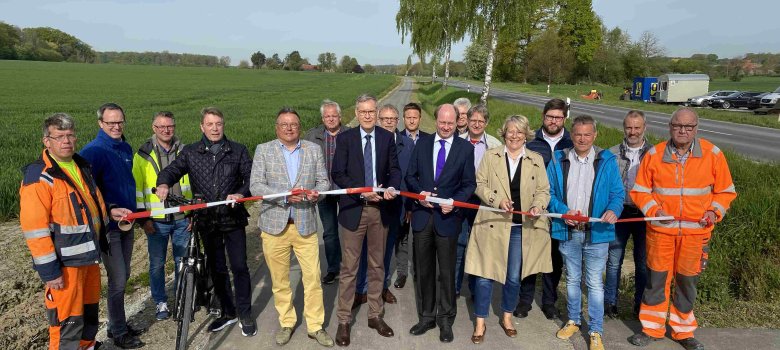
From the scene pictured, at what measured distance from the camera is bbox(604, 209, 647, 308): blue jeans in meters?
4.27

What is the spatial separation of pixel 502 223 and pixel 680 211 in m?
1.45

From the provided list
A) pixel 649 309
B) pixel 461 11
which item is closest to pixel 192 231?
pixel 649 309

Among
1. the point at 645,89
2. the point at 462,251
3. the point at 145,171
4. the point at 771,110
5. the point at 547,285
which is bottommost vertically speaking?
the point at 547,285

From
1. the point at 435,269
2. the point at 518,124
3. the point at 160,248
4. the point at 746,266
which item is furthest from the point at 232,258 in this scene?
the point at 746,266

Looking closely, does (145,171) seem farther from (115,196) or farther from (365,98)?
(365,98)

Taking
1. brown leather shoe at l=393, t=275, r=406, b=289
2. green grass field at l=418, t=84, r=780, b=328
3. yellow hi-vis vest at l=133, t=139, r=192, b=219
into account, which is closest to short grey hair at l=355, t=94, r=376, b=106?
yellow hi-vis vest at l=133, t=139, r=192, b=219

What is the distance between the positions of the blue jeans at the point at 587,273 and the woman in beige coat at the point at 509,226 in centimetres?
19

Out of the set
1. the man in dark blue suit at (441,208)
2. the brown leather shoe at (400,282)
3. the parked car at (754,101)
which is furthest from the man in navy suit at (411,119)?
the parked car at (754,101)

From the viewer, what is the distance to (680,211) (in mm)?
3742

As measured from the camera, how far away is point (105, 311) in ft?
14.3

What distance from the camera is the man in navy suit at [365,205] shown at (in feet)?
13.1

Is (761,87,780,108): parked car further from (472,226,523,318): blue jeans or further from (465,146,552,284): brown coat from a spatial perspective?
(472,226,523,318): blue jeans

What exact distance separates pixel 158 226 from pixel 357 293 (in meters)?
2.04

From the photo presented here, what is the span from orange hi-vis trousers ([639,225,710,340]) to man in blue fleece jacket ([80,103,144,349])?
4.41 metres
